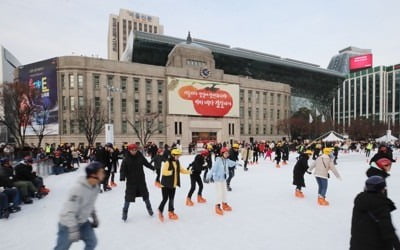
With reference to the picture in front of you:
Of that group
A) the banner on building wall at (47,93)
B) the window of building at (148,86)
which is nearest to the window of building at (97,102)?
the banner on building wall at (47,93)

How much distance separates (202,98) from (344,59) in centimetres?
11048

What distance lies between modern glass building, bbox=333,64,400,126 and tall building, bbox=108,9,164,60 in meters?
90.7

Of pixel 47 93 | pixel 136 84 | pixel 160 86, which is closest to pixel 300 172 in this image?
pixel 136 84

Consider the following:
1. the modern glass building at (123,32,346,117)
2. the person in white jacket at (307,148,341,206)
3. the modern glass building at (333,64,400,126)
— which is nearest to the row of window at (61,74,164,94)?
the modern glass building at (123,32,346,117)

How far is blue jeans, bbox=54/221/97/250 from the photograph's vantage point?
313 cm

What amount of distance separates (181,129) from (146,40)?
77.2ft

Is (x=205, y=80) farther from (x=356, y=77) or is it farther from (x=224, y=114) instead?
(x=356, y=77)

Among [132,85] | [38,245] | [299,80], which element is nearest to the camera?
[38,245]

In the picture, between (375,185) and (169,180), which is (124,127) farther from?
(375,185)

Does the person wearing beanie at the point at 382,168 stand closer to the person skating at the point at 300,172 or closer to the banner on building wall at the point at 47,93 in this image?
the person skating at the point at 300,172

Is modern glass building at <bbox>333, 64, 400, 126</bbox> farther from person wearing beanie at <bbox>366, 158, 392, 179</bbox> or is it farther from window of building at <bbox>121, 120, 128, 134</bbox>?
person wearing beanie at <bbox>366, 158, 392, 179</bbox>

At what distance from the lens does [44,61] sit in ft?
139

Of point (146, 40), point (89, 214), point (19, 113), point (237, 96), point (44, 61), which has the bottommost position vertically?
point (89, 214)

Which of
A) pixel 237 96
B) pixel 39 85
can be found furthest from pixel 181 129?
pixel 39 85
